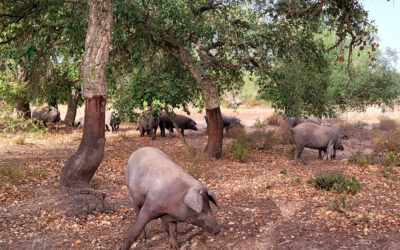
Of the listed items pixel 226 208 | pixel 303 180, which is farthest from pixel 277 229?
pixel 303 180

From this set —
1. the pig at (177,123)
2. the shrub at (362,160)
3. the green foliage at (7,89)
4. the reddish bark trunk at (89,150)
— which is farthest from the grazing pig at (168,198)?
the pig at (177,123)

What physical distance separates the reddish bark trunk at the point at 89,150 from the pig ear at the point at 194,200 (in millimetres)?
4228

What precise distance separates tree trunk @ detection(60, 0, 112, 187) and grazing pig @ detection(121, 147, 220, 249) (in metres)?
2.81

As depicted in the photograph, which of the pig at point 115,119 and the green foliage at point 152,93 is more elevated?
the green foliage at point 152,93

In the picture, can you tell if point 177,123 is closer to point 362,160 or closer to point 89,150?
point 362,160

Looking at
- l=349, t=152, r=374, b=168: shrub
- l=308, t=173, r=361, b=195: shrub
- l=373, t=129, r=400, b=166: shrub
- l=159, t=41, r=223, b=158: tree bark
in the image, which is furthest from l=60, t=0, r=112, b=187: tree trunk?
l=373, t=129, r=400, b=166: shrub

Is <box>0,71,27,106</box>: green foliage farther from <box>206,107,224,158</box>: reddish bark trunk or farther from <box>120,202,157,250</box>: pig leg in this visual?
<box>206,107,224,158</box>: reddish bark trunk

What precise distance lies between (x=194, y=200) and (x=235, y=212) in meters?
2.90

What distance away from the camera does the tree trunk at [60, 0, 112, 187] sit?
8.26m

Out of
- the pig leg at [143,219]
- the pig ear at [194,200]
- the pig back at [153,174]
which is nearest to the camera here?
the pig ear at [194,200]

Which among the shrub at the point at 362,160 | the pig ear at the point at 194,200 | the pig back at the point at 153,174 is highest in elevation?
the pig back at the point at 153,174

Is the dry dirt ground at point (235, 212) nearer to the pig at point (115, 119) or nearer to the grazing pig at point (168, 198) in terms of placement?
the grazing pig at point (168, 198)

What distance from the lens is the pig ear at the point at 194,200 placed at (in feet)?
16.2

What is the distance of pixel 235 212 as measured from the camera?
759 centimetres
